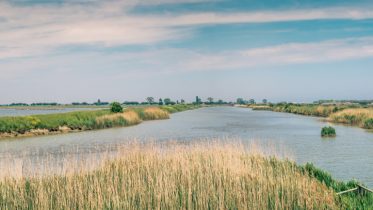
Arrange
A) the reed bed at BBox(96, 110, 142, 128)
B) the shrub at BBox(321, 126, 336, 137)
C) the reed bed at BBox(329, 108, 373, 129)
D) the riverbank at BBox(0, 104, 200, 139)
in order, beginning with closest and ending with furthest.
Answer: the shrub at BBox(321, 126, 336, 137) → the riverbank at BBox(0, 104, 200, 139) → the reed bed at BBox(329, 108, 373, 129) → the reed bed at BBox(96, 110, 142, 128)

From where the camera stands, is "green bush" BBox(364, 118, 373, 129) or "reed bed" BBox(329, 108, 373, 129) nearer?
"green bush" BBox(364, 118, 373, 129)

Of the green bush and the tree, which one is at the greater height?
the tree

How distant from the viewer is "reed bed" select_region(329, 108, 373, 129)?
134 ft

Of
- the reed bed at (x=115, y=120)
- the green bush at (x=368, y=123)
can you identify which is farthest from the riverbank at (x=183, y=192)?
the reed bed at (x=115, y=120)

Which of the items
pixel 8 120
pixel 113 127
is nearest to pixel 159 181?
pixel 8 120

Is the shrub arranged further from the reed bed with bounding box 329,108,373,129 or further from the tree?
the tree

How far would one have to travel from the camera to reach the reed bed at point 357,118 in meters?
40.8

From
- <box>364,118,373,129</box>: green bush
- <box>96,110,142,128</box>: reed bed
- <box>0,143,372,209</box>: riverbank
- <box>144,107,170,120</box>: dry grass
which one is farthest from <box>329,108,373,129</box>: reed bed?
<box>0,143,372,209</box>: riverbank

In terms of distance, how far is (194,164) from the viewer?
12.5 metres

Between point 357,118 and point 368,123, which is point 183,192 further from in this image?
point 357,118

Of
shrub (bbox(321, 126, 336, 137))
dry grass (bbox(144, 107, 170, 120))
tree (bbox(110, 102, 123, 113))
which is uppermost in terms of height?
tree (bbox(110, 102, 123, 113))

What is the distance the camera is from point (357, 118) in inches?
1796

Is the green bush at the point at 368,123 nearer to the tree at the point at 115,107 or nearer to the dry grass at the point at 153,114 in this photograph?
the tree at the point at 115,107

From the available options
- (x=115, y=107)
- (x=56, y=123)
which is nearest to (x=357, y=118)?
(x=115, y=107)
